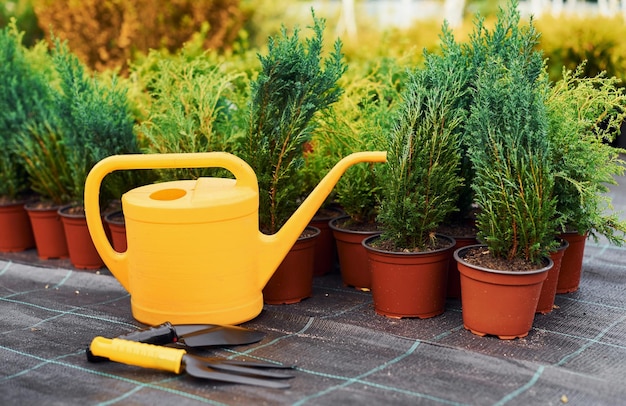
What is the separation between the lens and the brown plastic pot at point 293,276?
3.92 metres

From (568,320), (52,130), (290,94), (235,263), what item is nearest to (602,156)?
(568,320)

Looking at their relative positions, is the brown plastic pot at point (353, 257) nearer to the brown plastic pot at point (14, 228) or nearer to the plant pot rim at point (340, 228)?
the plant pot rim at point (340, 228)

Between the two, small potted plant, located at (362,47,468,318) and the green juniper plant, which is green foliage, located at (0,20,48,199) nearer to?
small potted plant, located at (362,47,468,318)

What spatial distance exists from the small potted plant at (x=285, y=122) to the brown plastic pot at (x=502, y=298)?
1.00 meters

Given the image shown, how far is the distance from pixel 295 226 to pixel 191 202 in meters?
0.60

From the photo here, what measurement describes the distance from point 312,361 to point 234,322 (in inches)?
23.4

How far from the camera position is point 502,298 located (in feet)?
10.8

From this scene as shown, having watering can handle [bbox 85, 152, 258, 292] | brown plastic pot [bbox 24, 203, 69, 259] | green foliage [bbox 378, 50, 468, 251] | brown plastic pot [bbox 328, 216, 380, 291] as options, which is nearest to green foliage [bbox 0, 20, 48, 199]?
brown plastic pot [bbox 24, 203, 69, 259]

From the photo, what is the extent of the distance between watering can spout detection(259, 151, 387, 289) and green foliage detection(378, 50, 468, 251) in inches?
5.8

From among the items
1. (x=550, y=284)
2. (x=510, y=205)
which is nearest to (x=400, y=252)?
(x=510, y=205)

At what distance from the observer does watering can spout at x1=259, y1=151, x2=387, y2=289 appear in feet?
11.9

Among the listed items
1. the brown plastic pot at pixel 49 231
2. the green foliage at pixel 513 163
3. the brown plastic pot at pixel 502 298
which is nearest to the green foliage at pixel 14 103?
the brown plastic pot at pixel 49 231

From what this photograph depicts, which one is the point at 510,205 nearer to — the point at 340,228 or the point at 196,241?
the point at 340,228

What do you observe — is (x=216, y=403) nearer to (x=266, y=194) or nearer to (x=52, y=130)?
(x=266, y=194)
